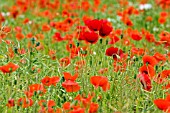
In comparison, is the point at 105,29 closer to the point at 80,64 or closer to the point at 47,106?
the point at 80,64

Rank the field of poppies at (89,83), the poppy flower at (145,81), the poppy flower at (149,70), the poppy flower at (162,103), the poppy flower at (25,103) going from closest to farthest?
the poppy flower at (162,103)
the poppy flower at (25,103)
the field of poppies at (89,83)
the poppy flower at (145,81)
the poppy flower at (149,70)

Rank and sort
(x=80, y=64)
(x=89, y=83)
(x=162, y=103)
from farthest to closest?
(x=80, y=64)
(x=89, y=83)
(x=162, y=103)

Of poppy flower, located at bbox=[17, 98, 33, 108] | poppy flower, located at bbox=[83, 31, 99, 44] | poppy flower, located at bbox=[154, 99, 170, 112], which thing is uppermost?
poppy flower, located at bbox=[83, 31, 99, 44]

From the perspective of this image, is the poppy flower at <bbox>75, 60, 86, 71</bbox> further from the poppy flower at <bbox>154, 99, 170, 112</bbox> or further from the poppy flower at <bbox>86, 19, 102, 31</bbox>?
the poppy flower at <bbox>154, 99, 170, 112</bbox>

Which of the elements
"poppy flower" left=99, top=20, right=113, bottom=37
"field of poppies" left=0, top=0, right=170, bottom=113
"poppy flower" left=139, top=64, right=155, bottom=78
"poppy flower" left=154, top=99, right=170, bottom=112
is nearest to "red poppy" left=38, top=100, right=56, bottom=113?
"field of poppies" left=0, top=0, right=170, bottom=113

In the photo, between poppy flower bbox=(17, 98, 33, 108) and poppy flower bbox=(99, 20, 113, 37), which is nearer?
poppy flower bbox=(17, 98, 33, 108)

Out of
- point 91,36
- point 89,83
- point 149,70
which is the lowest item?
point 89,83

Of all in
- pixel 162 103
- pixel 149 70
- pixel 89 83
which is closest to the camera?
pixel 162 103

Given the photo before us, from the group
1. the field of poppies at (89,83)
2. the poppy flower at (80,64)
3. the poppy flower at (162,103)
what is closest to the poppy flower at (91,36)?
the field of poppies at (89,83)

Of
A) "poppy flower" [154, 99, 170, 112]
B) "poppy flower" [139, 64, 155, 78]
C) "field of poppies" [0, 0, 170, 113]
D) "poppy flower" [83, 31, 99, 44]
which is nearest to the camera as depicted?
"poppy flower" [154, 99, 170, 112]

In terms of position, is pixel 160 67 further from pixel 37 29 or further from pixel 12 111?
pixel 37 29

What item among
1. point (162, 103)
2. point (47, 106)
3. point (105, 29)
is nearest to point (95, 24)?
point (105, 29)

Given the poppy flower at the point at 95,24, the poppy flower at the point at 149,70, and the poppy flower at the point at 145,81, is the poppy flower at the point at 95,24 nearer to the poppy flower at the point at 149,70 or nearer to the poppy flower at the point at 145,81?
the poppy flower at the point at 149,70

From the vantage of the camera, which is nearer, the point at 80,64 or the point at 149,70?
the point at 149,70
